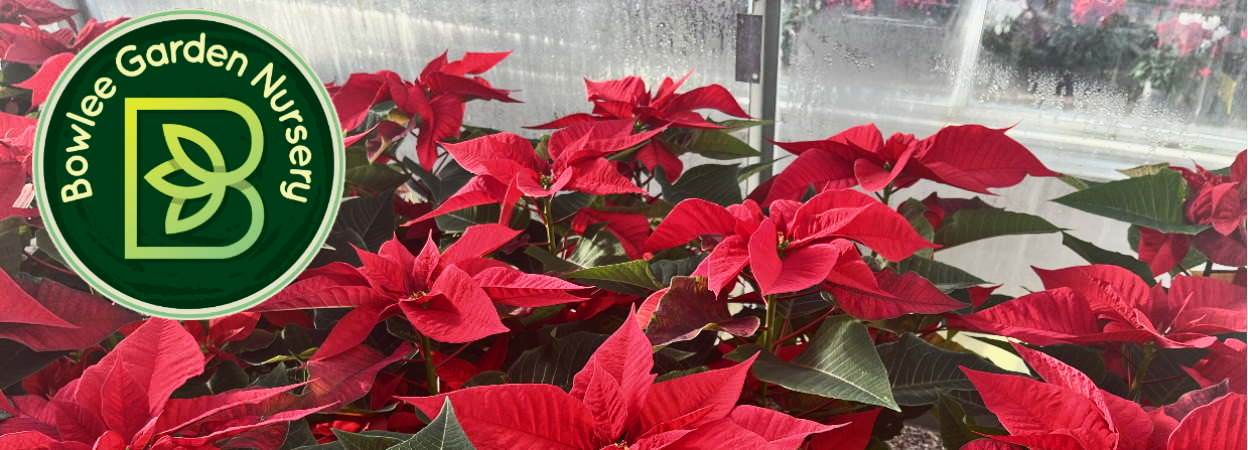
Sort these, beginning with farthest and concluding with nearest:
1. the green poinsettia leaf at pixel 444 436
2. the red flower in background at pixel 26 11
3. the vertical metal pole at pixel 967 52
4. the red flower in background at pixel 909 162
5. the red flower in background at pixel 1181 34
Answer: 1. the vertical metal pole at pixel 967 52
2. the red flower in background at pixel 1181 34
3. the red flower in background at pixel 26 11
4. the red flower in background at pixel 909 162
5. the green poinsettia leaf at pixel 444 436

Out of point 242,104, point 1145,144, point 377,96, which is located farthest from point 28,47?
point 1145,144

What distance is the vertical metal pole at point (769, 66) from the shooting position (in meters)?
1.05

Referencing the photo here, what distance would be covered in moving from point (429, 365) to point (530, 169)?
0.13 metres

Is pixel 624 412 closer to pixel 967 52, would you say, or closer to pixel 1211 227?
pixel 1211 227

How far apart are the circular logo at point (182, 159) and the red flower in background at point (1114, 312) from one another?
0.31 metres

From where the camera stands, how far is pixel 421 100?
1.86ft

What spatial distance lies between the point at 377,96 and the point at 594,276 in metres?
0.25

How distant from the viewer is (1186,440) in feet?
0.91

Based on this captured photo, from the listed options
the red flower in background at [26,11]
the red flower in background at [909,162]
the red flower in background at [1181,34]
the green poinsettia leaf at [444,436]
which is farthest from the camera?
the red flower in background at [1181,34]

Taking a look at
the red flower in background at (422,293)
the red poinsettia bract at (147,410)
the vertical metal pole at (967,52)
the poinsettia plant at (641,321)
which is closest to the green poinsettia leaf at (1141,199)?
the poinsettia plant at (641,321)

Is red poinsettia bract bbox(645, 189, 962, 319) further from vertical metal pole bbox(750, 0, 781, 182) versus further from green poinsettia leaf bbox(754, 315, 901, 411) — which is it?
vertical metal pole bbox(750, 0, 781, 182)

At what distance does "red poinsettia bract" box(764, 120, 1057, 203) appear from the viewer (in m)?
0.45

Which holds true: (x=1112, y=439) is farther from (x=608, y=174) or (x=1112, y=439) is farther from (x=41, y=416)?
(x=41, y=416)

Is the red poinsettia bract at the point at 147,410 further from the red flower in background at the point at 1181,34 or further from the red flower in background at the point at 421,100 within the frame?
the red flower in background at the point at 1181,34
